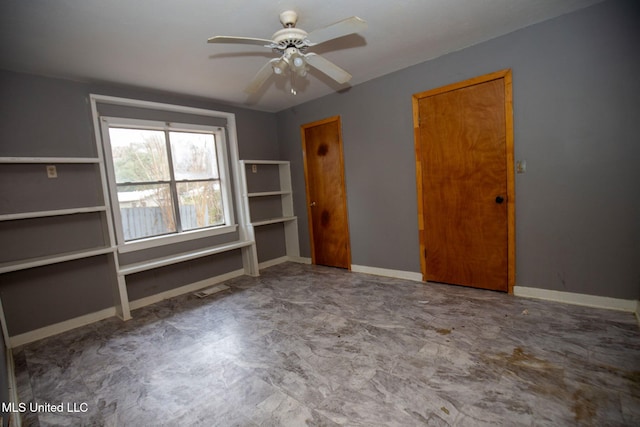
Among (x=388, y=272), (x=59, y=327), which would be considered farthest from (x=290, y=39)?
(x=59, y=327)

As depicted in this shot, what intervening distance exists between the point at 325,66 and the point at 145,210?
2759mm

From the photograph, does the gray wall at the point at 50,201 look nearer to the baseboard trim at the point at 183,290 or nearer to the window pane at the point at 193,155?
the baseboard trim at the point at 183,290

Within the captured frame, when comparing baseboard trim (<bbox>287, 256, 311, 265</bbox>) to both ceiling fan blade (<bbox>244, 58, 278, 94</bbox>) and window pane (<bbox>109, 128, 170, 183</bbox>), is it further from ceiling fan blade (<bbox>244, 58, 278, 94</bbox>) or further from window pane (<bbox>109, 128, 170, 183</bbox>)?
A: ceiling fan blade (<bbox>244, 58, 278, 94</bbox>)

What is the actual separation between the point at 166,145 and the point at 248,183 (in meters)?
1.26

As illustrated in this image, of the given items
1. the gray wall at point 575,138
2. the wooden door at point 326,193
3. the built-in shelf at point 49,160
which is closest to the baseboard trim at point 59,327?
the built-in shelf at point 49,160

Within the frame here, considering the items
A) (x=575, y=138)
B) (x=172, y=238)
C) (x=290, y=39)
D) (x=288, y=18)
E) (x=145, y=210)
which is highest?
(x=288, y=18)

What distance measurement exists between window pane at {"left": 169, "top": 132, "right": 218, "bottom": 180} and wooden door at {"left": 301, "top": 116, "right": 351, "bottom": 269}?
140cm

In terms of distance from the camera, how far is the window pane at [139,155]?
3.36 meters

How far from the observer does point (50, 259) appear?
269 cm

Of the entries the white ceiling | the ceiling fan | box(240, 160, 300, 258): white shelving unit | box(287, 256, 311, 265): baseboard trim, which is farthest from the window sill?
the ceiling fan

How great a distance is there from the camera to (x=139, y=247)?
3.43m

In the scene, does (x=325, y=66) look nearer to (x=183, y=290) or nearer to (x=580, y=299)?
(x=580, y=299)

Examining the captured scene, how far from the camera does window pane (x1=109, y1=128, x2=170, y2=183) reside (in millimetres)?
3361

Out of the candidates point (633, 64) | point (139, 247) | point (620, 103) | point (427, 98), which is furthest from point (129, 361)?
point (633, 64)
